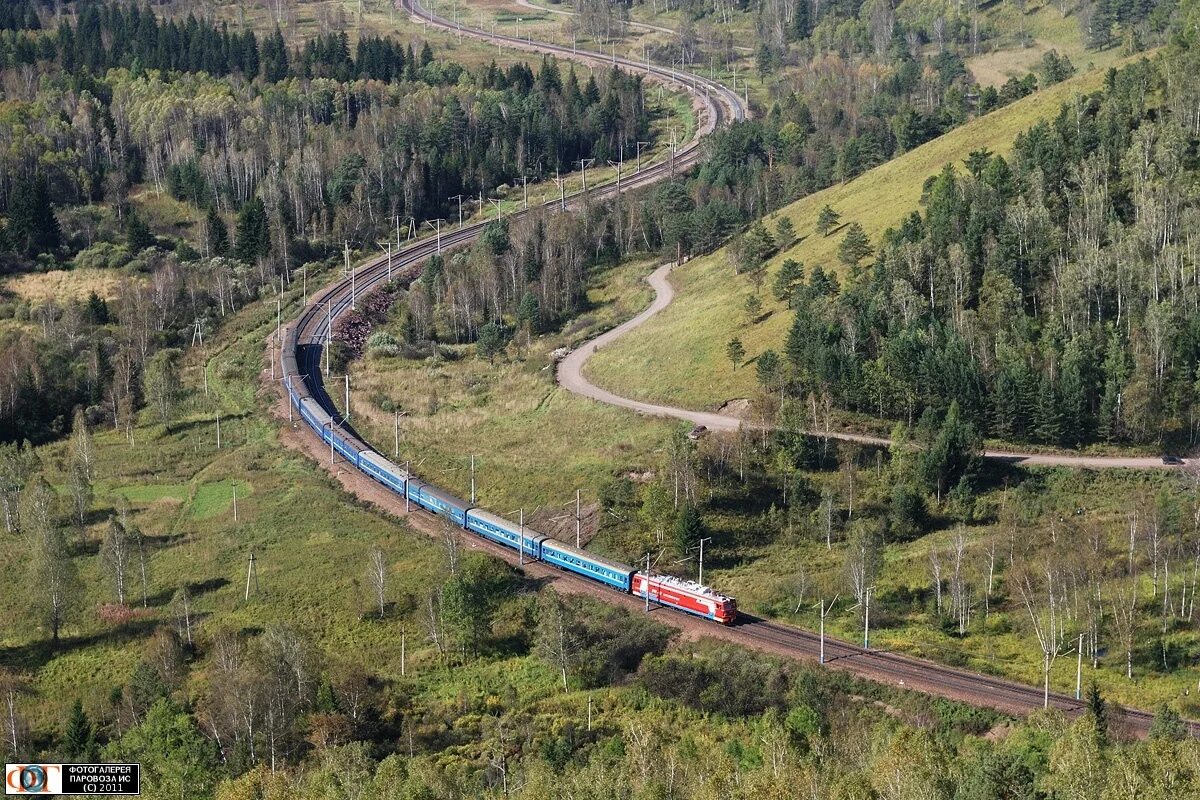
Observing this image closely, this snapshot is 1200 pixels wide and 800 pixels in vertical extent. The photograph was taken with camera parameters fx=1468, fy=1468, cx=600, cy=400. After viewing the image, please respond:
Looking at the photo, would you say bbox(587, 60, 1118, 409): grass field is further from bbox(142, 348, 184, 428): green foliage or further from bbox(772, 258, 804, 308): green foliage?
bbox(142, 348, 184, 428): green foliage

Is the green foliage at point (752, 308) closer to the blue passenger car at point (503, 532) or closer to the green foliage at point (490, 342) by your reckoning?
the green foliage at point (490, 342)

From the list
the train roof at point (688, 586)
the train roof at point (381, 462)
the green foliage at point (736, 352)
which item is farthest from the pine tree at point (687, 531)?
the green foliage at point (736, 352)

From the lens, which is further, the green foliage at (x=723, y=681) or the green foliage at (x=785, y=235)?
the green foliage at (x=785, y=235)

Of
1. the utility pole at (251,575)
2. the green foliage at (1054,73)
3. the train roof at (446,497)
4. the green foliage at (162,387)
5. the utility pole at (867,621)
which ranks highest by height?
the green foliage at (1054,73)

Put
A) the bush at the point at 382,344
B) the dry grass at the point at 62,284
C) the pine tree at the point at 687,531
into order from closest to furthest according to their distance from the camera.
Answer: the pine tree at the point at 687,531 → the bush at the point at 382,344 → the dry grass at the point at 62,284

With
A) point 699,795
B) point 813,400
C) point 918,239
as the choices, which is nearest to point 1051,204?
point 918,239

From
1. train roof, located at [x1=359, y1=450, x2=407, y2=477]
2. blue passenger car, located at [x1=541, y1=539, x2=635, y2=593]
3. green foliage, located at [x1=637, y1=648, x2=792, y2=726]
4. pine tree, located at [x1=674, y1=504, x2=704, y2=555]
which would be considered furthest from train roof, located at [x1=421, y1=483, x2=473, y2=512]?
green foliage, located at [x1=637, y1=648, x2=792, y2=726]

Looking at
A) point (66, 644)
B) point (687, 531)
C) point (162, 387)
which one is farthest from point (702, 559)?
point (162, 387)

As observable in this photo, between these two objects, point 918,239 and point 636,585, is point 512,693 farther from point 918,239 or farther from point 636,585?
point 918,239

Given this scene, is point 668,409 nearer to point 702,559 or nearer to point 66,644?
point 702,559
